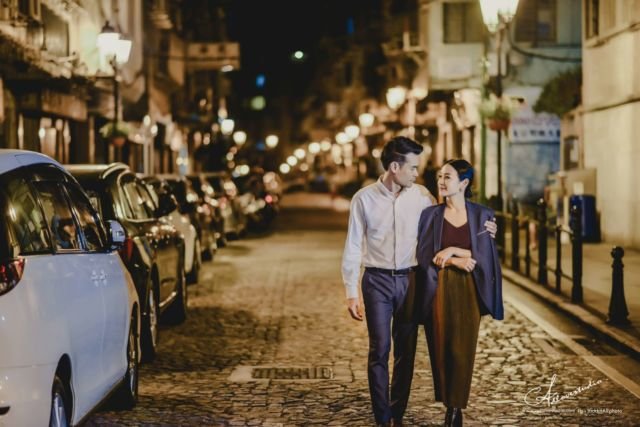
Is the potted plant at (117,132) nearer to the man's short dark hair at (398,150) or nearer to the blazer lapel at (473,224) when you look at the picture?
the man's short dark hair at (398,150)

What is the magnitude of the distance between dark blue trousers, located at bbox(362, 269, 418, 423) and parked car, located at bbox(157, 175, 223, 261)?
10326mm

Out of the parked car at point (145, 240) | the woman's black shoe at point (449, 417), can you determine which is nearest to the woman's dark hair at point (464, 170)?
the woman's black shoe at point (449, 417)

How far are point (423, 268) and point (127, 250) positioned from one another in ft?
13.6

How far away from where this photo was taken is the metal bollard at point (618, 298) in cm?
1269

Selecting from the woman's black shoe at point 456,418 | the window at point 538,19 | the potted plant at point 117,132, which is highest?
the window at point 538,19

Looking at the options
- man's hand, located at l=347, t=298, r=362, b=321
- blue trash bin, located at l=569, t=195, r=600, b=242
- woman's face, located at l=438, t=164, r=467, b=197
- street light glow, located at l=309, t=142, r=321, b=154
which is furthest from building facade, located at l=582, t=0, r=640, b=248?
street light glow, located at l=309, t=142, r=321, b=154

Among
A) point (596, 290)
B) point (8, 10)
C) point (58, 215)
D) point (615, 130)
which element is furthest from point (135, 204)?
point (615, 130)

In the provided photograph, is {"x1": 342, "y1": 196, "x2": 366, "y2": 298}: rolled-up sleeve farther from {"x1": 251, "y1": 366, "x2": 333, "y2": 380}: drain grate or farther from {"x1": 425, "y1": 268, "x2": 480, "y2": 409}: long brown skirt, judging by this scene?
{"x1": 251, "y1": 366, "x2": 333, "y2": 380}: drain grate

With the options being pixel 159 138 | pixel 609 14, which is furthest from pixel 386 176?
pixel 159 138

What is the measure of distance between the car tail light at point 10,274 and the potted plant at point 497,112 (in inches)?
774

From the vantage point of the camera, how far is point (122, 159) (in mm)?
40406

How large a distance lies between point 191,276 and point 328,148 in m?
90.5

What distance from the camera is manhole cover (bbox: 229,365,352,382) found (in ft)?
33.0

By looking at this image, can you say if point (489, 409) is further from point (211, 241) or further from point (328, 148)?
point (328, 148)
